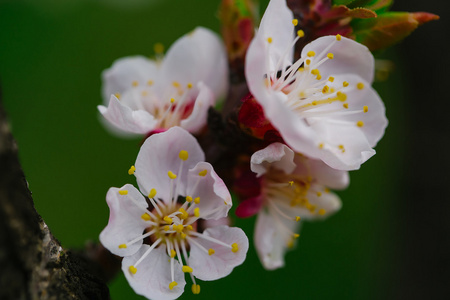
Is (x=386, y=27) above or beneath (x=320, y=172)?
above

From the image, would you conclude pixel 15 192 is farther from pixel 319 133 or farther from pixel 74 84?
pixel 74 84

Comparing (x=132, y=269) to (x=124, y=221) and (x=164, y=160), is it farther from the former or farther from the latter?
→ (x=164, y=160)

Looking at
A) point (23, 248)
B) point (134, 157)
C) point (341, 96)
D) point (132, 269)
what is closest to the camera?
point (23, 248)

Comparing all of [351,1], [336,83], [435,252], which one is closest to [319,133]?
[336,83]

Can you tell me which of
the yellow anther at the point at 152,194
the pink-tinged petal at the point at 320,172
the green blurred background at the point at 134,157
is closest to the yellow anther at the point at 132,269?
the yellow anther at the point at 152,194

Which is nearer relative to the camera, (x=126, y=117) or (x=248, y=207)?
(x=126, y=117)

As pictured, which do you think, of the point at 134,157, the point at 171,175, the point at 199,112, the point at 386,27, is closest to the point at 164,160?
the point at 171,175

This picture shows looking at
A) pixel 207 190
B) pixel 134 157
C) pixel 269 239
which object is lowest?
pixel 134 157
